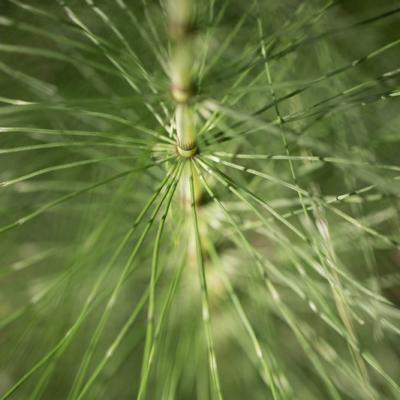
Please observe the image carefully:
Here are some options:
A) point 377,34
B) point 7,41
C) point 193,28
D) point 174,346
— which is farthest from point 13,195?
point 377,34

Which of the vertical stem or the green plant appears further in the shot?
the green plant

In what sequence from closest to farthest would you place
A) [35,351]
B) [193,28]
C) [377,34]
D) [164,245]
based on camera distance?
[193,28] < [164,245] < [35,351] < [377,34]

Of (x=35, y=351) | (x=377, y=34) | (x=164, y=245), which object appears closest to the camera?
(x=164, y=245)

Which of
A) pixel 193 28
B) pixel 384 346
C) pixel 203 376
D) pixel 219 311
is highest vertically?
pixel 193 28

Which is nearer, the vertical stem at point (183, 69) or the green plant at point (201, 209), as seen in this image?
the vertical stem at point (183, 69)

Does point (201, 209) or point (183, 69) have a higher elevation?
point (183, 69)

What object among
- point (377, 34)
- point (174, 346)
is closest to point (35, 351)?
point (174, 346)

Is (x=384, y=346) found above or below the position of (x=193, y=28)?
below

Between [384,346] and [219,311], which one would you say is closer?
[219,311]

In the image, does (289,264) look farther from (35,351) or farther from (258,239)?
(35,351)

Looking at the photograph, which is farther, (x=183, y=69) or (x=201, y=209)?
(x=201, y=209)

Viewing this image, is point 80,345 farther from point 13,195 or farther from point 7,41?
point 7,41
